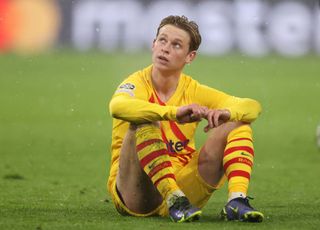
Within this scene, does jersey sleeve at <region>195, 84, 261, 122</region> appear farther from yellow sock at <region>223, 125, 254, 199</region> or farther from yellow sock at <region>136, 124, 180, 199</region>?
yellow sock at <region>136, 124, 180, 199</region>

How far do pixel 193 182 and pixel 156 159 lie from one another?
0.36 m

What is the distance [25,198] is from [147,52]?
15.6 meters

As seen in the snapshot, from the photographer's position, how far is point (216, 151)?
20.7 feet

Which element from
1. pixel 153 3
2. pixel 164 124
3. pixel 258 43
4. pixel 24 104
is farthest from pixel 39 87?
pixel 164 124

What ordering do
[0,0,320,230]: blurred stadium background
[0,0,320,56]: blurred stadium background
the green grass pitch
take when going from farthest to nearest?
[0,0,320,56]: blurred stadium background, [0,0,320,230]: blurred stadium background, the green grass pitch

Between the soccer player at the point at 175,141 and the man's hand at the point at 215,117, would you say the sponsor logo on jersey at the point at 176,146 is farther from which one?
the man's hand at the point at 215,117

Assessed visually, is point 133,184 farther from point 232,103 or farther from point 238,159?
point 232,103

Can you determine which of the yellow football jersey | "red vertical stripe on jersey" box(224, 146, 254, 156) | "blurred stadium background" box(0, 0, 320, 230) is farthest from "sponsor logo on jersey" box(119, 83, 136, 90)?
"blurred stadium background" box(0, 0, 320, 230)

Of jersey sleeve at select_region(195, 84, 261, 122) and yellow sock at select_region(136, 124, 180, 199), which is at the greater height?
jersey sleeve at select_region(195, 84, 261, 122)

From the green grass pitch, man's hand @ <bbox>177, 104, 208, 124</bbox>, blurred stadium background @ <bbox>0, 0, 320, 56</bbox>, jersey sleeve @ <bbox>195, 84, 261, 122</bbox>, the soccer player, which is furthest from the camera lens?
blurred stadium background @ <bbox>0, 0, 320, 56</bbox>

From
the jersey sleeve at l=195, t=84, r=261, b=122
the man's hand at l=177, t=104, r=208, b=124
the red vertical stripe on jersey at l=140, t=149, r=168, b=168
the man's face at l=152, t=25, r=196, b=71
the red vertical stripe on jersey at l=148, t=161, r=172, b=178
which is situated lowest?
the red vertical stripe on jersey at l=148, t=161, r=172, b=178

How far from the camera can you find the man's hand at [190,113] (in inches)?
235

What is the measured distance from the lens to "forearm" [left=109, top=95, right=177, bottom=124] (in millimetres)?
6008

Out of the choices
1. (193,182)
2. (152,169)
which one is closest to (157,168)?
(152,169)
